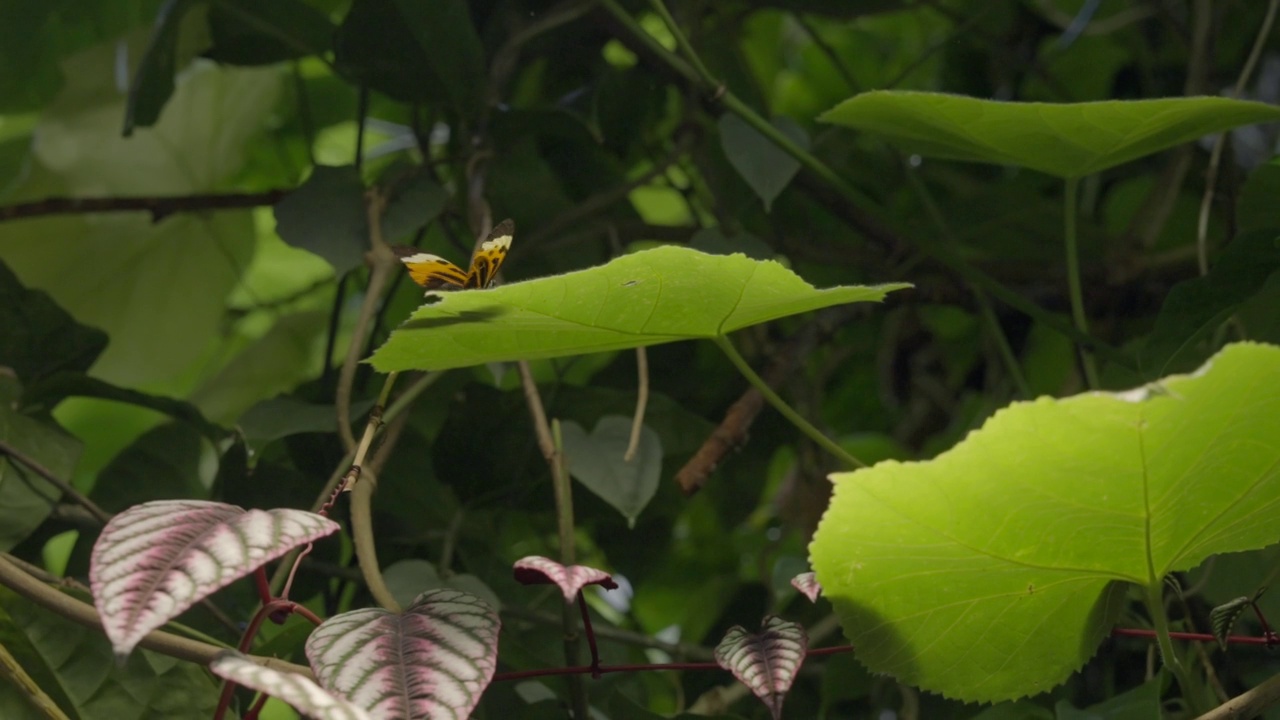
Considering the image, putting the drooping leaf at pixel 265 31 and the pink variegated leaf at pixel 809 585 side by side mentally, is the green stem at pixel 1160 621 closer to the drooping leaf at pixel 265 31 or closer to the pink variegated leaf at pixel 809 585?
the pink variegated leaf at pixel 809 585

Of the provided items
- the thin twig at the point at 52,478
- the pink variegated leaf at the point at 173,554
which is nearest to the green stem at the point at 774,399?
Answer: the pink variegated leaf at the point at 173,554

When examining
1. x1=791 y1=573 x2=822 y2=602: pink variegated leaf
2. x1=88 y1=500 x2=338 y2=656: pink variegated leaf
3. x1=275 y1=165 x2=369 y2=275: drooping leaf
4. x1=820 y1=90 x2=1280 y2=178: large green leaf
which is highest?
x1=820 y1=90 x2=1280 y2=178: large green leaf

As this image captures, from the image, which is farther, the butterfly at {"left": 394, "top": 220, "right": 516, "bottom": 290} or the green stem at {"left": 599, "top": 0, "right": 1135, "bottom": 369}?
the green stem at {"left": 599, "top": 0, "right": 1135, "bottom": 369}

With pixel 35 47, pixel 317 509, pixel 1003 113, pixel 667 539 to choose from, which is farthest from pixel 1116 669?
pixel 35 47

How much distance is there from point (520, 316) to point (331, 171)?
0.35m

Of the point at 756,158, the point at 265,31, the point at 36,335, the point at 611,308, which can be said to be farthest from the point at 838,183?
the point at 36,335

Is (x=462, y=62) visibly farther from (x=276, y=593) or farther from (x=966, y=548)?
(x=966, y=548)

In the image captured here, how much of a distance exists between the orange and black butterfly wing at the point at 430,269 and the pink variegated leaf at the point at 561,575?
126 millimetres

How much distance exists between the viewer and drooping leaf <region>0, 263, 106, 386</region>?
0.71m

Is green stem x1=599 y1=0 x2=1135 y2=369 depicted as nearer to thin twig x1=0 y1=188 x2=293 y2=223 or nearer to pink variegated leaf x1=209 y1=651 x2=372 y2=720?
thin twig x1=0 y1=188 x2=293 y2=223

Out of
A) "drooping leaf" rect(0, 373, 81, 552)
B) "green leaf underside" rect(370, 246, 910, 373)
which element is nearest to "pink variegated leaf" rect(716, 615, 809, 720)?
"green leaf underside" rect(370, 246, 910, 373)

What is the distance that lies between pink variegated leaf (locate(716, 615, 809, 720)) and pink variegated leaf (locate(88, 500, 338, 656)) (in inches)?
6.9

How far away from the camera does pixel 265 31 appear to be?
82cm

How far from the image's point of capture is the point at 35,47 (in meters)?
0.93
